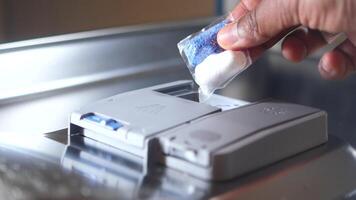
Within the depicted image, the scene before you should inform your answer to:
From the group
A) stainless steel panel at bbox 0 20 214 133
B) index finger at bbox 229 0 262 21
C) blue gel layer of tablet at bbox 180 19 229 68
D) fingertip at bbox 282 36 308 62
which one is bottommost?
stainless steel panel at bbox 0 20 214 133

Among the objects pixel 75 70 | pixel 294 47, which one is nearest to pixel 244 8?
pixel 294 47

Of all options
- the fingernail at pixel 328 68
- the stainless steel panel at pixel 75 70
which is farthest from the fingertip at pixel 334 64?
the stainless steel panel at pixel 75 70

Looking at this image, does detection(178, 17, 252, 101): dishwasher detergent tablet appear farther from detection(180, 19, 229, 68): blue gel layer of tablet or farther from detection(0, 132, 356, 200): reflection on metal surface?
detection(0, 132, 356, 200): reflection on metal surface

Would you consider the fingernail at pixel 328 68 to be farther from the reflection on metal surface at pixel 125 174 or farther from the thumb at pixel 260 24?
the reflection on metal surface at pixel 125 174

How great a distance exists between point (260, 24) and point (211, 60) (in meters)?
0.06

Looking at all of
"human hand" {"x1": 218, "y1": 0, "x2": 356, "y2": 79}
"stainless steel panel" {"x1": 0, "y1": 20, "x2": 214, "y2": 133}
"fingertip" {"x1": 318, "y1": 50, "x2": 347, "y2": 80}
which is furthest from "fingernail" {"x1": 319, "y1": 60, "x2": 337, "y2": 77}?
"stainless steel panel" {"x1": 0, "y1": 20, "x2": 214, "y2": 133}

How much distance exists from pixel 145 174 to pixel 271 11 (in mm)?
204

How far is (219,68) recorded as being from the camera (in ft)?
1.90

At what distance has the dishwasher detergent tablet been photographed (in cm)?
58

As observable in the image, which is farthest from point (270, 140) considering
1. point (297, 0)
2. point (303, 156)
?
point (297, 0)

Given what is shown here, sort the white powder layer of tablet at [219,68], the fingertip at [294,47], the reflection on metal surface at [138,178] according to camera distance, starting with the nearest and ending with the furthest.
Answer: the reflection on metal surface at [138,178]
the white powder layer of tablet at [219,68]
the fingertip at [294,47]

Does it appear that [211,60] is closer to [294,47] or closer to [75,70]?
[294,47]

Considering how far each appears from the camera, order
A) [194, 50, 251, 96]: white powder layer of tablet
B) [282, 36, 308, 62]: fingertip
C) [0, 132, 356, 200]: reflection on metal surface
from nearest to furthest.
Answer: [0, 132, 356, 200]: reflection on metal surface → [194, 50, 251, 96]: white powder layer of tablet → [282, 36, 308, 62]: fingertip

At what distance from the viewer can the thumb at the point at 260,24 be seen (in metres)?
0.58
